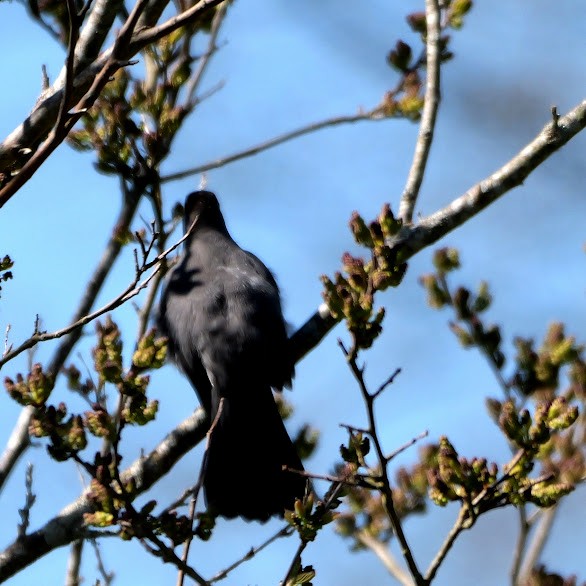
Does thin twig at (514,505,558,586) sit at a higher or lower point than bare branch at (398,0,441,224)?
lower

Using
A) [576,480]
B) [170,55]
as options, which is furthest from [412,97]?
[576,480]

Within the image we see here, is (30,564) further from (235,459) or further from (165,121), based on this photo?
(165,121)

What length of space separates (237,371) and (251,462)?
357mm

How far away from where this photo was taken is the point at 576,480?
298 centimetres

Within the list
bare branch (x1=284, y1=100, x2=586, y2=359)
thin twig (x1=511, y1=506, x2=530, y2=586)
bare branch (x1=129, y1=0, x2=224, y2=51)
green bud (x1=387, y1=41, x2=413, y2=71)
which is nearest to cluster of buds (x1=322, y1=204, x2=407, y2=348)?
bare branch (x1=129, y1=0, x2=224, y2=51)

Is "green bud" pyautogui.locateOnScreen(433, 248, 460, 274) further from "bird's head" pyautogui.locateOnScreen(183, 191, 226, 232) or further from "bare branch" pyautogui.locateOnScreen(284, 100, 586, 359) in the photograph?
"bird's head" pyautogui.locateOnScreen(183, 191, 226, 232)

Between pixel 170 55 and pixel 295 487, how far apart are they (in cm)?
175

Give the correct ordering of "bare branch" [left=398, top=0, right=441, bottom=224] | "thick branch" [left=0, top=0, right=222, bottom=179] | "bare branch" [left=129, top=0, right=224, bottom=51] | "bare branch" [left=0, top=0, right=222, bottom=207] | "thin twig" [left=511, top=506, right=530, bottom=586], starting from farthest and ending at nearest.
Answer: "bare branch" [left=398, top=0, right=441, bottom=224], "thin twig" [left=511, top=506, right=530, bottom=586], "thick branch" [left=0, top=0, right=222, bottom=179], "bare branch" [left=129, top=0, right=224, bottom=51], "bare branch" [left=0, top=0, right=222, bottom=207]

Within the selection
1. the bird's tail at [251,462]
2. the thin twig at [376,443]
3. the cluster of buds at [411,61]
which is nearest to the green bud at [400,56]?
the cluster of buds at [411,61]

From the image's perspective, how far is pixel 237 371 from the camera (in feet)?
12.7

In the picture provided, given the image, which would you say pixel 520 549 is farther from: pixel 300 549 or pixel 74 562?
pixel 74 562

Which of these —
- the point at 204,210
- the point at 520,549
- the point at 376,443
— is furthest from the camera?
the point at 204,210

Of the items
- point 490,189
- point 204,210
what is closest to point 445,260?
point 490,189

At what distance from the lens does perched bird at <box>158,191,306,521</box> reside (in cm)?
362
